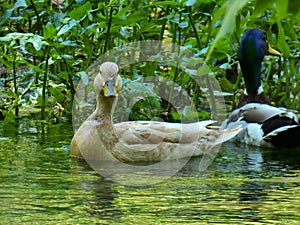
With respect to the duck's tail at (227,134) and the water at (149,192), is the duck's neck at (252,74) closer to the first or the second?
the duck's tail at (227,134)

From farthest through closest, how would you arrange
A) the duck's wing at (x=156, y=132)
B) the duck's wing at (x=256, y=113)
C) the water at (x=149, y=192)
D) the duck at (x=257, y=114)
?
the duck's wing at (x=256, y=113), the duck at (x=257, y=114), the duck's wing at (x=156, y=132), the water at (x=149, y=192)

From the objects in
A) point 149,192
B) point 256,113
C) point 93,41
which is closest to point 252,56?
point 256,113

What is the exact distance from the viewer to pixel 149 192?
4648 millimetres

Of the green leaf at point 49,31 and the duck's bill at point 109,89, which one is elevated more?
the green leaf at point 49,31

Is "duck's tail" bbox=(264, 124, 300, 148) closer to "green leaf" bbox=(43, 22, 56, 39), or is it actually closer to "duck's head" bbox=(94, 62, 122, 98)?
"duck's head" bbox=(94, 62, 122, 98)

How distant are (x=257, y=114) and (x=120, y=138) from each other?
6.79 ft

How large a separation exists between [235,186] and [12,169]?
174 cm

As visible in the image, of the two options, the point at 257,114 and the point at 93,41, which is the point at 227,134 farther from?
the point at 93,41

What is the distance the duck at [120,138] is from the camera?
20.1 feet

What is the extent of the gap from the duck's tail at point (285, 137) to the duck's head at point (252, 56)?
132cm

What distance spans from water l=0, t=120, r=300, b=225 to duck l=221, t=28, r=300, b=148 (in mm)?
496

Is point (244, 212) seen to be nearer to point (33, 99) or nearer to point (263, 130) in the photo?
point (263, 130)

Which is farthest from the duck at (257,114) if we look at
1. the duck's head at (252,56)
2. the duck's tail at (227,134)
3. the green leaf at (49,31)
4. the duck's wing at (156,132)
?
the green leaf at (49,31)

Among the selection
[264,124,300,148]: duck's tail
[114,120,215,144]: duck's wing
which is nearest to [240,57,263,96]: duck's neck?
[264,124,300,148]: duck's tail
